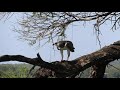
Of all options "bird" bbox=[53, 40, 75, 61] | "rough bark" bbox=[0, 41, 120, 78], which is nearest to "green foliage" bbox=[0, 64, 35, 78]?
"rough bark" bbox=[0, 41, 120, 78]

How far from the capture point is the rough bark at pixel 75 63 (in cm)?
335

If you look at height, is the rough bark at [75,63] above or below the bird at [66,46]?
below

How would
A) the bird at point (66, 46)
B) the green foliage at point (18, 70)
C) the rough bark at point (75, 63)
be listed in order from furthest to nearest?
the bird at point (66, 46)
the green foliage at point (18, 70)
the rough bark at point (75, 63)

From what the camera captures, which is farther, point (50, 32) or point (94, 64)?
point (50, 32)

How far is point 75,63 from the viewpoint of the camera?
13.1ft

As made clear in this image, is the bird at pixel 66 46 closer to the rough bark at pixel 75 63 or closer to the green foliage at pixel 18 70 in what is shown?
the rough bark at pixel 75 63

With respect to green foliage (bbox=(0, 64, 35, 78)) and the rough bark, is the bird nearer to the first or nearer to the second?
the rough bark

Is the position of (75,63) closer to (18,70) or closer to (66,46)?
(66,46)

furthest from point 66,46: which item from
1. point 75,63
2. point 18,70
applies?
point 18,70

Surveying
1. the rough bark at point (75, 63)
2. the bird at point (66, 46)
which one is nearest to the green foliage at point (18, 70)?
the rough bark at point (75, 63)
